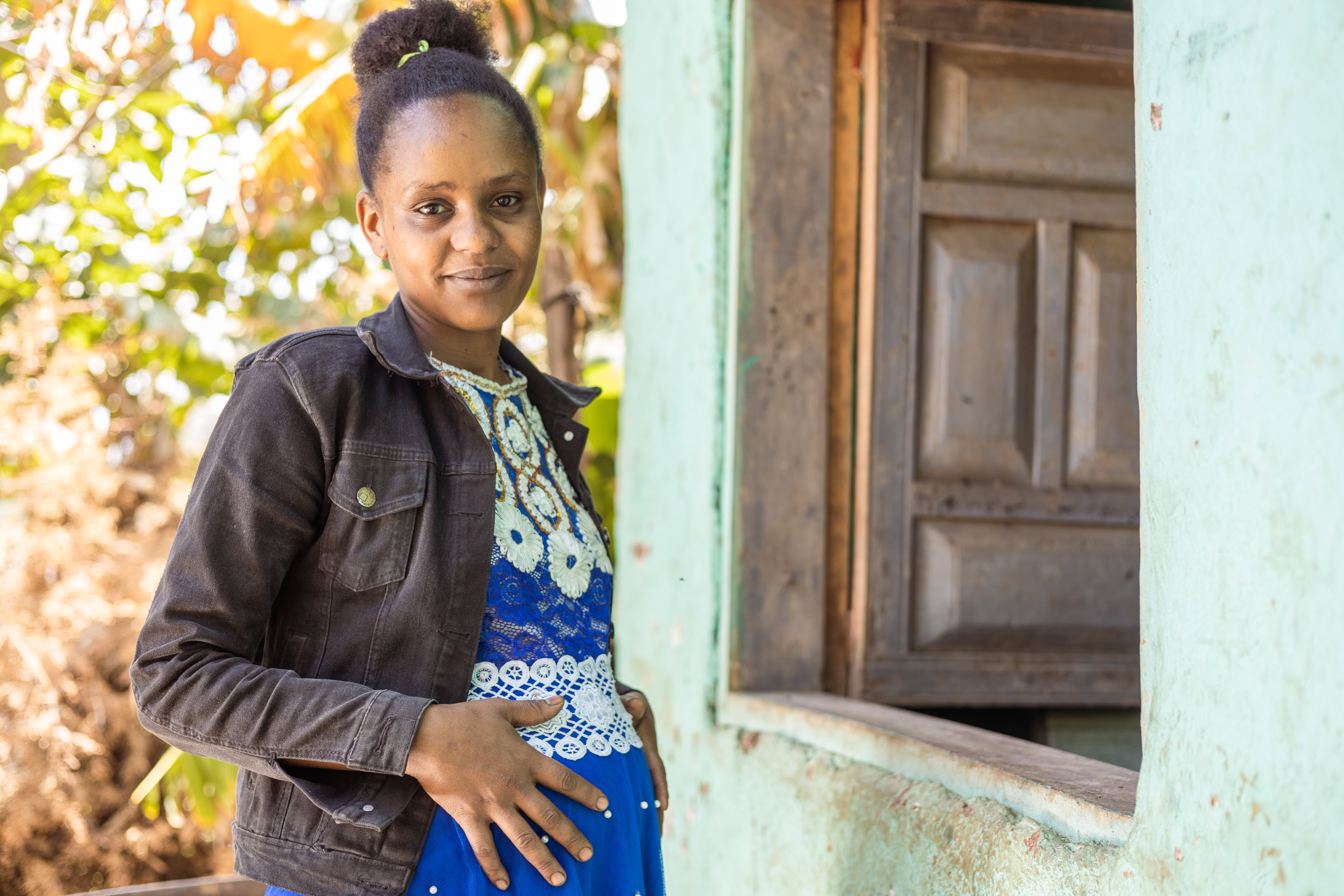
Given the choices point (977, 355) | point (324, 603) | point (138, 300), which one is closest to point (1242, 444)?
point (324, 603)

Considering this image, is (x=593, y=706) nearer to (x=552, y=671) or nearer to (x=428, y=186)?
(x=552, y=671)

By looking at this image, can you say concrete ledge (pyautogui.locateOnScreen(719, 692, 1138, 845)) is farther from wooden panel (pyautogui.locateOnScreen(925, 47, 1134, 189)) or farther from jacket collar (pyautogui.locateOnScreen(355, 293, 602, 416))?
wooden panel (pyautogui.locateOnScreen(925, 47, 1134, 189))

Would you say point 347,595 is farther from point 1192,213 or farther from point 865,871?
point 865,871

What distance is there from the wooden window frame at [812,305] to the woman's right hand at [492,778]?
1.63m

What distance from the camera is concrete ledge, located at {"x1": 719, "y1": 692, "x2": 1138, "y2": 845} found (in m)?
1.71

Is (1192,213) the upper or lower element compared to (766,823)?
upper

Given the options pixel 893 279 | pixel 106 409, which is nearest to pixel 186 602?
pixel 893 279

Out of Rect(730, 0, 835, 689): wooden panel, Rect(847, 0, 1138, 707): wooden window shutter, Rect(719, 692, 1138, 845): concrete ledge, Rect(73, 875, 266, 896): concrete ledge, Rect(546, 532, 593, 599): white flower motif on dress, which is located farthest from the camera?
Rect(73, 875, 266, 896): concrete ledge

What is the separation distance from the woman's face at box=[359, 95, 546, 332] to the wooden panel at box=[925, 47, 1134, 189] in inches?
76.6

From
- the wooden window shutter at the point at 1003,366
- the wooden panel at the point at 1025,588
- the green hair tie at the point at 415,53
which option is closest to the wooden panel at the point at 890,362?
the wooden window shutter at the point at 1003,366

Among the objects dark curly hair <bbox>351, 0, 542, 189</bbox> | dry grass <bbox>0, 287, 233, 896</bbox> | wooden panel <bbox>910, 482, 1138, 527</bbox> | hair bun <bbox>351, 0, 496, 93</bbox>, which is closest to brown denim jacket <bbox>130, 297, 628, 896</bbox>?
dark curly hair <bbox>351, 0, 542, 189</bbox>

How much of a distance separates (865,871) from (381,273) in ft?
23.7

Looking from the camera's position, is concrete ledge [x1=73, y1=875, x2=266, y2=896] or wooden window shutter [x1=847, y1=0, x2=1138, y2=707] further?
concrete ledge [x1=73, y1=875, x2=266, y2=896]

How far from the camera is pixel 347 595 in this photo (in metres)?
1.40
